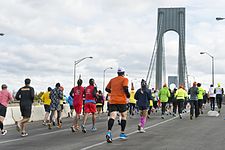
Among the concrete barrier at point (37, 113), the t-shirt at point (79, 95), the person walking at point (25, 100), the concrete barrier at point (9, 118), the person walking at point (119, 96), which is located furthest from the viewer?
the concrete barrier at point (37, 113)

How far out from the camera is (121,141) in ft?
36.7

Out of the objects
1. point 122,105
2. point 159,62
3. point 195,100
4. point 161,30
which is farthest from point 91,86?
point 161,30

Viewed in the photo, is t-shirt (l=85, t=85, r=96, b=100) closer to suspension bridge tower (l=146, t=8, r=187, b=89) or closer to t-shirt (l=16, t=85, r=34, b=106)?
t-shirt (l=16, t=85, r=34, b=106)

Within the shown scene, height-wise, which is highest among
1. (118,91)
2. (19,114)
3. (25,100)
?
(118,91)

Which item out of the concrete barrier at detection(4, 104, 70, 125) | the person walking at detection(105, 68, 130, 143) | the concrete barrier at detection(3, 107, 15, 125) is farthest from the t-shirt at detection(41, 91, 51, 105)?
the person walking at detection(105, 68, 130, 143)

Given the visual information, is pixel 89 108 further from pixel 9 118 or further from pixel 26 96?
pixel 9 118

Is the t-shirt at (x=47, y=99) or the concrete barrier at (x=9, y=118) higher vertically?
the t-shirt at (x=47, y=99)

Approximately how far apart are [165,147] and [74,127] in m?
5.41

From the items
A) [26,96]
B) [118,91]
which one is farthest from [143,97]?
[26,96]

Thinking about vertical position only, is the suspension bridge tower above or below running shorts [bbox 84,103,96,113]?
above

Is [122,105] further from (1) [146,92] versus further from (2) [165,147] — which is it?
(1) [146,92]

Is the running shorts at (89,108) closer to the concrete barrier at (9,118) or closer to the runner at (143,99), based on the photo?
the runner at (143,99)

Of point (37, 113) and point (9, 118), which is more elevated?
point (37, 113)

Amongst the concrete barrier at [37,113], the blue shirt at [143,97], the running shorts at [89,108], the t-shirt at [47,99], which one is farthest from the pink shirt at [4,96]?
the concrete barrier at [37,113]
